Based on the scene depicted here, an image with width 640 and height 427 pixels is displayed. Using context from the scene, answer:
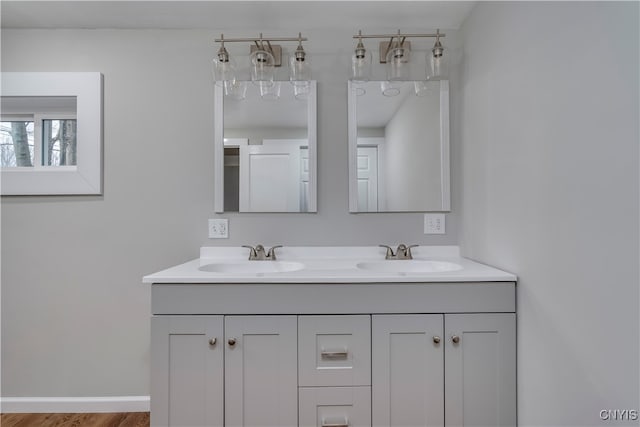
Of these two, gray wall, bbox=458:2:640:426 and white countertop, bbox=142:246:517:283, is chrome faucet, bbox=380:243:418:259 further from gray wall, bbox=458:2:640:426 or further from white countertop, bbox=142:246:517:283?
gray wall, bbox=458:2:640:426

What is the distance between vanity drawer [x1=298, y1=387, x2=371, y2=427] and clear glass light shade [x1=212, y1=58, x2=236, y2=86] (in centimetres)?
159

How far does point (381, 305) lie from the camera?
1.26m

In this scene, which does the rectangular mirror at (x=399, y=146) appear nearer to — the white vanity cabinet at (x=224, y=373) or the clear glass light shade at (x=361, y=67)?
the clear glass light shade at (x=361, y=67)

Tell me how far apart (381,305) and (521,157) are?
79cm

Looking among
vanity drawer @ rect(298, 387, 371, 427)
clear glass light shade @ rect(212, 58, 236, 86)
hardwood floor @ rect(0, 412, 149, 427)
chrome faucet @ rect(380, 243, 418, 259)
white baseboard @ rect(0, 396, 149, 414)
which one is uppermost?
clear glass light shade @ rect(212, 58, 236, 86)

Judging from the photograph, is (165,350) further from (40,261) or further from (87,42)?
(87,42)

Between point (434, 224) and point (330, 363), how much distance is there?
992 mm

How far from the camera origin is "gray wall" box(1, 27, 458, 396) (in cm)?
181

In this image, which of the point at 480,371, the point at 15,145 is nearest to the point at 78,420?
the point at 15,145

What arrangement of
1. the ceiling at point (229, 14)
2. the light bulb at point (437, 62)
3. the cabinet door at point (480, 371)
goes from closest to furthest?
the cabinet door at point (480, 371) < the ceiling at point (229, 14) < the light bulb at point (437, 62)

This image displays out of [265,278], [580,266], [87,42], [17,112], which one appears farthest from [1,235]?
[580,266]

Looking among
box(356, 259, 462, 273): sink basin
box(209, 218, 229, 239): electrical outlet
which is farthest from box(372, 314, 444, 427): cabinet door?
box(209, 218, 229, 239): electrical outlet

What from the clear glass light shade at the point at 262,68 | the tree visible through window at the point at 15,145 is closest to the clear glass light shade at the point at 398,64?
the clear glass light shade at the point at 262,68

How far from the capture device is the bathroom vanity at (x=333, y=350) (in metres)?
1.25
